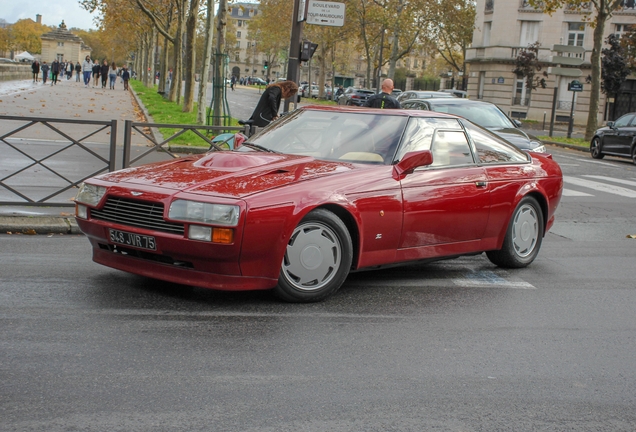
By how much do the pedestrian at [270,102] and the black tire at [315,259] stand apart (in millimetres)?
6928

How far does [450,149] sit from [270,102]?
234 inches

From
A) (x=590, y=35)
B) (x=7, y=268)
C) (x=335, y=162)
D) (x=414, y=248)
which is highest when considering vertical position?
(x=590, y=35)

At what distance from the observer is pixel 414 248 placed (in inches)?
264

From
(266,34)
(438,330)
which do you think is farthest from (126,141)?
(266,34)

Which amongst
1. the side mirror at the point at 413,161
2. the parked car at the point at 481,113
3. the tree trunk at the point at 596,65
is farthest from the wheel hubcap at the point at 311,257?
the tree trunk at the point at 596,65

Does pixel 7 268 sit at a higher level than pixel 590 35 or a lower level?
lower

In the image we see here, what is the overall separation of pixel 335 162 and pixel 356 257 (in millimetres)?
803

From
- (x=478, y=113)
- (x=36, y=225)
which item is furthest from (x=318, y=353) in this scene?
(x=478, y=113)

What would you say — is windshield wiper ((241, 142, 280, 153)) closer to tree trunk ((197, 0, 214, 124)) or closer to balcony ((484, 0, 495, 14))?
tree trunk ((197, 0, 214, 124))

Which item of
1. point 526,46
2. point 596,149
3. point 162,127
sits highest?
point 526,46

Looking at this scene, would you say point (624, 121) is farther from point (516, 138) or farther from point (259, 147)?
point (259, 147)

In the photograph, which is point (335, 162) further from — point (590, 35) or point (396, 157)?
point (590, 35)

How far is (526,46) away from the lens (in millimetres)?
62750

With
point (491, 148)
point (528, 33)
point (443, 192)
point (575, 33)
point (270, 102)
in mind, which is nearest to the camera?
point (443, 192)
